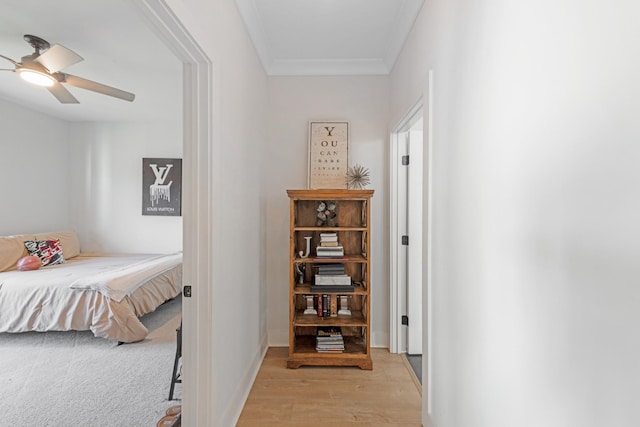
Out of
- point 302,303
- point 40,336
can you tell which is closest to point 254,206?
point 302,303

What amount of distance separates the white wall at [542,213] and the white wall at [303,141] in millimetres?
1450

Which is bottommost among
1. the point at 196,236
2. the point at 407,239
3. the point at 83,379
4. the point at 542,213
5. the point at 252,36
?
the point at 83,379

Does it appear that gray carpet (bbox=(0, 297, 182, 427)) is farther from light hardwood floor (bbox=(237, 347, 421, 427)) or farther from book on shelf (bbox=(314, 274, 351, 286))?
book on shelf (bbox=(314, 274, 351, 286))

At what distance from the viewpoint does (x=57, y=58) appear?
2.33 metres

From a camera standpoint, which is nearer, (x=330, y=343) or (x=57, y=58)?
(x=57, y=58)

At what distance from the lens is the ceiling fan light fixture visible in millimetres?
2496

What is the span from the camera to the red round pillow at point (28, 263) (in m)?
3.56

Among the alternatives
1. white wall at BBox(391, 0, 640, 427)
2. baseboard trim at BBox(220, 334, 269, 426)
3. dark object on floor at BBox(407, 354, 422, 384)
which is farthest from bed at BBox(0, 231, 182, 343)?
white wall at BBox(391, 0, 640, 427)

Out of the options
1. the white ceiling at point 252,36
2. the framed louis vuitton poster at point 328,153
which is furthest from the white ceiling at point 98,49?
the framed louis vuitton poster at point 328,153

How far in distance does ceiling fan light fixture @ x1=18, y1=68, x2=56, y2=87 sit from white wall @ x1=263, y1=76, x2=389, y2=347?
5.99 feet

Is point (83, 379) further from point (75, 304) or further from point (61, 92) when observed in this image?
point (61, 92)

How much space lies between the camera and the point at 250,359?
7.60ft

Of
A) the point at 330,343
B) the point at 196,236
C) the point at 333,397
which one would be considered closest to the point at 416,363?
the point at 330,343

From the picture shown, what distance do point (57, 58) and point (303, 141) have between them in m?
1.96
